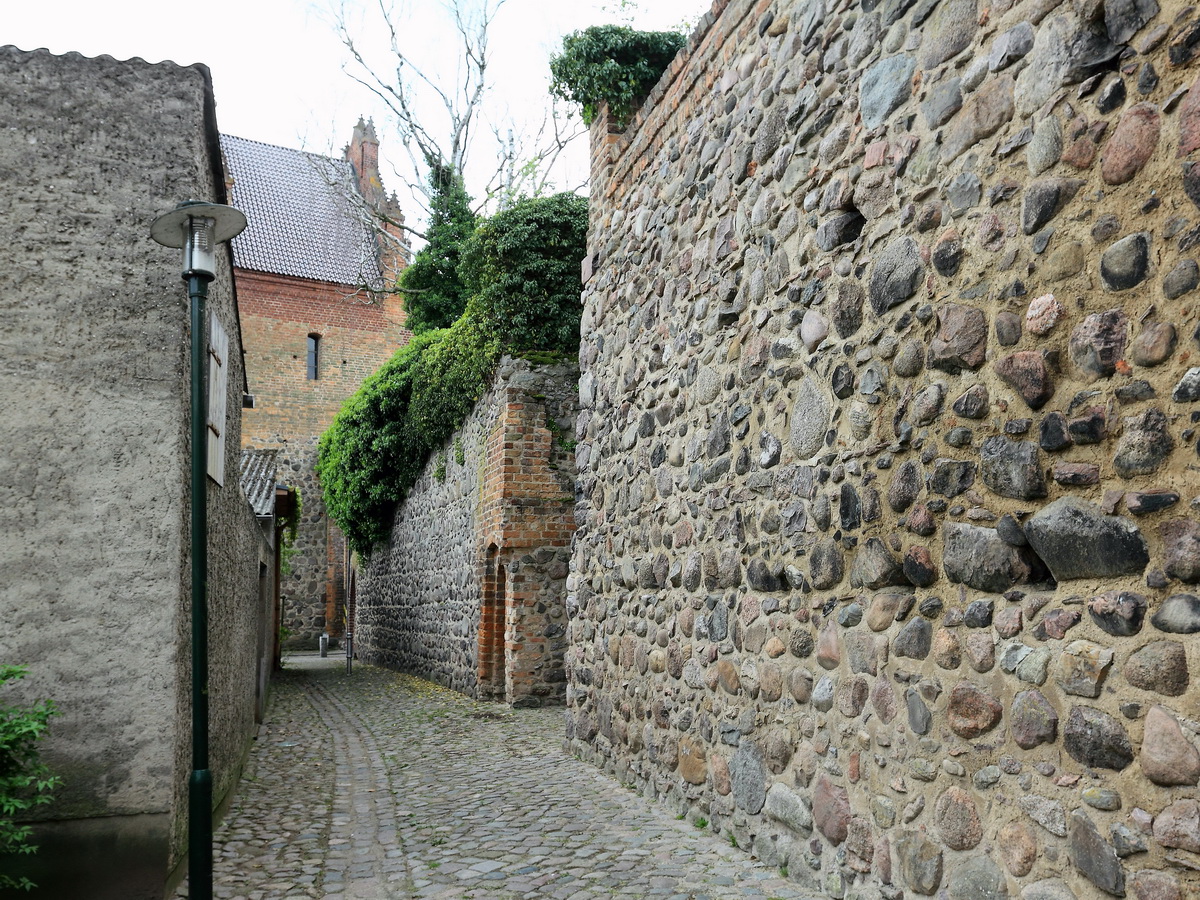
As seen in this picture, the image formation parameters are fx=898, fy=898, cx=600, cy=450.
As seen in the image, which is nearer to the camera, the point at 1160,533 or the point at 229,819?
the point at 1160,533

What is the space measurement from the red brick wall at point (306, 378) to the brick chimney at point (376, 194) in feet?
3.68

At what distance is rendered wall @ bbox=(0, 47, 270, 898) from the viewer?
3.49 meters

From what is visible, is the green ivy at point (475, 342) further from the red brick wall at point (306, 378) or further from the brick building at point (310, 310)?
the brick building at point (310, 310)

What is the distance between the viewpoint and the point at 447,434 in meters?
12.5

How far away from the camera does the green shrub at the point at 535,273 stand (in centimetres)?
1035

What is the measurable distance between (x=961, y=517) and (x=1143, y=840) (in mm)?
1032

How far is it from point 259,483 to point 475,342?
139 inches

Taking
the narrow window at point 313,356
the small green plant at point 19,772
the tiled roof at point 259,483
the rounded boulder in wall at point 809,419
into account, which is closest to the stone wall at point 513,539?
the tiled roof at point 259,483

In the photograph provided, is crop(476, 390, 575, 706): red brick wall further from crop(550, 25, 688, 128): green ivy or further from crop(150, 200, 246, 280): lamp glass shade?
crop(150, 200, 246, 280): lamp glass shade

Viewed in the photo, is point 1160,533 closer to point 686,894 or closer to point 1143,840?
point 1143,840

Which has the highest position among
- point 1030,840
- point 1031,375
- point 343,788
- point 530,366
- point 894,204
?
point 530,366

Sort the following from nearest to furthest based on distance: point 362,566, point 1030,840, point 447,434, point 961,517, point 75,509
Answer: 1. point 1030,840
2. point 961,517
3. point 75,509
4. point 447,434
5. point 362,566

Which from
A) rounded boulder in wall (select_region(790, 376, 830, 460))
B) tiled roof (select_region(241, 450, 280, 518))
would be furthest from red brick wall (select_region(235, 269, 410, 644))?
rounded boulder in wall (select_region(790, 376, 830, 460))

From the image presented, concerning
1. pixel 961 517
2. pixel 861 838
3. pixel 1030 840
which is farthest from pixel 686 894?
pixel 961 517
